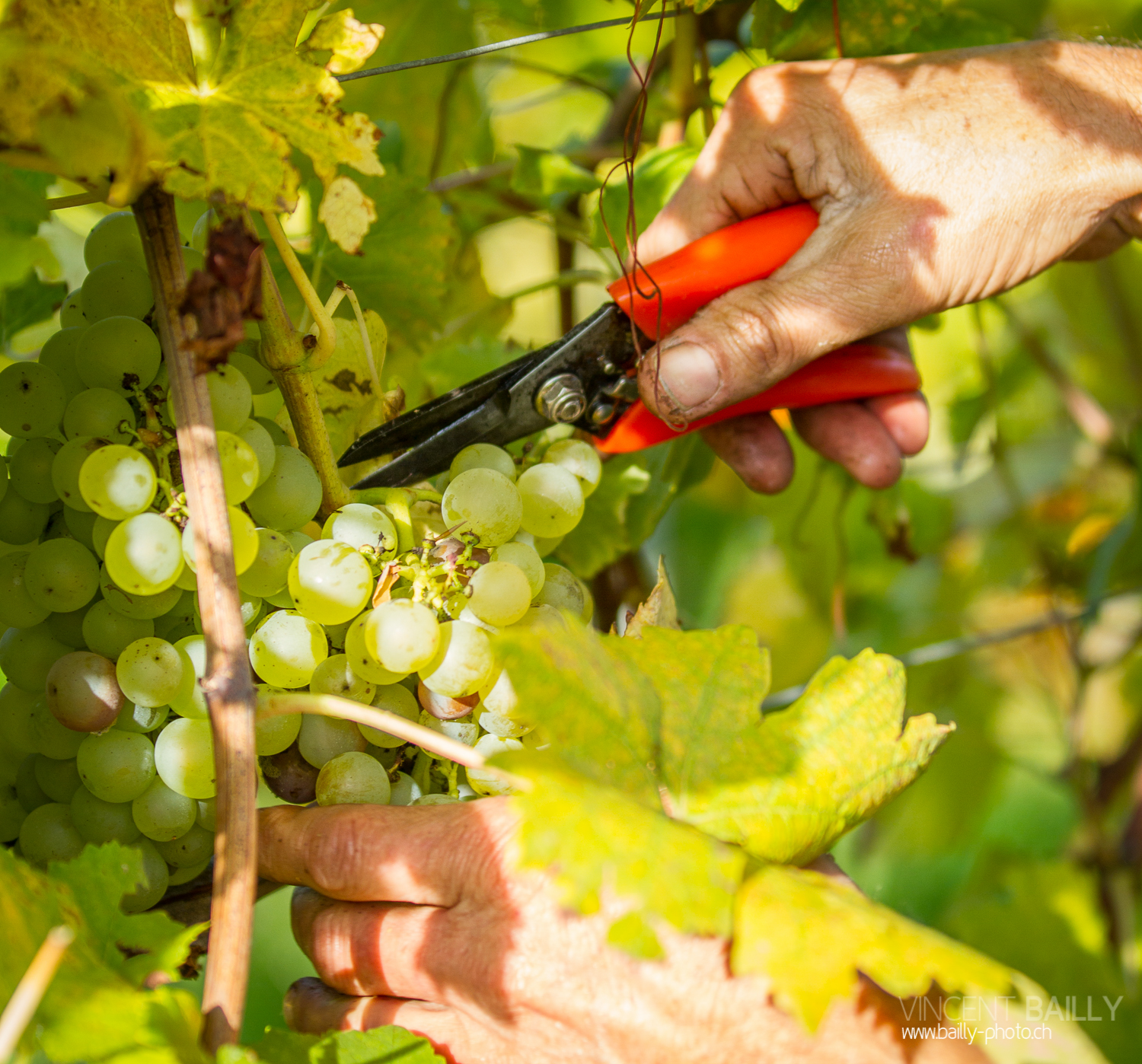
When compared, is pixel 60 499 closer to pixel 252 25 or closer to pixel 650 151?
pixel 252 25

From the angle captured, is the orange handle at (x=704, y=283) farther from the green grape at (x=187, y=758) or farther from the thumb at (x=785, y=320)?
the green grape at (x=187, y=758)

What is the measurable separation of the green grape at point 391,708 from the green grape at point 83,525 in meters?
0.18

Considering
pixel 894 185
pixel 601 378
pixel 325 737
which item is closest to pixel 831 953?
pixel 325 737

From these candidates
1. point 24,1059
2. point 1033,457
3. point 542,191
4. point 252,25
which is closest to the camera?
point 24,1059

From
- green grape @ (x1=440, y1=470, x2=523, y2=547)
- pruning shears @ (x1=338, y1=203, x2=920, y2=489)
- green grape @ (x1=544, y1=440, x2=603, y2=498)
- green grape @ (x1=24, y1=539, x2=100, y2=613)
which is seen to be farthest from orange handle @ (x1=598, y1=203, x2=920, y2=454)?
green grape @ (x1=24, y1=539, x2=100, y2=613)

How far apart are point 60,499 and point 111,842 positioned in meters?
0.21

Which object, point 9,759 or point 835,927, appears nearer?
point 835,927

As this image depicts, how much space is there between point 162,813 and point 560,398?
43cm

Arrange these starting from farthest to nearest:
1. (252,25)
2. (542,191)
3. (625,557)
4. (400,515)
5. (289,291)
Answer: (625,557), (542,191), (289,291), (400,515), (252,25)

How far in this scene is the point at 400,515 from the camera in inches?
23.7

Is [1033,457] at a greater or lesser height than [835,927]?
lesser

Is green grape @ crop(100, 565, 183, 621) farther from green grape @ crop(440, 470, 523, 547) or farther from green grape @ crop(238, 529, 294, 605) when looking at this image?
green grape @ crop(440, 470, 523, 547)

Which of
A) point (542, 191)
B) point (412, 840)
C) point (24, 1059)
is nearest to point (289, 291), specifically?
point (542, 191)

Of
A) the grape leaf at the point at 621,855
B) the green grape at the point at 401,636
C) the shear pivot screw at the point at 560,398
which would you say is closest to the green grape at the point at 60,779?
the green grape at the point at 401,636
